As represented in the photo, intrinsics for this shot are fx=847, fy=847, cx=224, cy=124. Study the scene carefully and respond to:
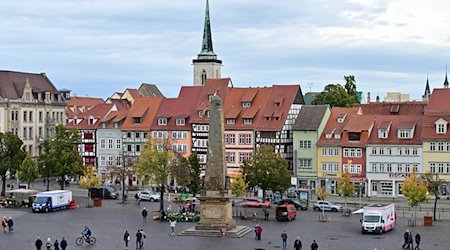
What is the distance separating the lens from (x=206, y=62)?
13512cm

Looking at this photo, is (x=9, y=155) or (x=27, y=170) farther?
(x=9, y=155)

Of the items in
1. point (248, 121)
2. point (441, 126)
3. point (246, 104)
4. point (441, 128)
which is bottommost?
point (441, 128)

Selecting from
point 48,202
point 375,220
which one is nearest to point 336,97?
point 48,202

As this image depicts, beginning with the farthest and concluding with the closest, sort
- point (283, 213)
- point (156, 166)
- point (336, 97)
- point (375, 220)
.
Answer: point (336, 97) < point (156, 166) < point (283, 213) < point (375, 220)

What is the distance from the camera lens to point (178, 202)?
70375 millimetres

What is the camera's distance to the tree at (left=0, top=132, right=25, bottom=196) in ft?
254

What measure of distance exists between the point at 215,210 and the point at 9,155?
33.6m

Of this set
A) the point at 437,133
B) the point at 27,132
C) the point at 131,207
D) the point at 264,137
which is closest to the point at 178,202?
the point at 131,207

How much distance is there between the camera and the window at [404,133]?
7831 cm

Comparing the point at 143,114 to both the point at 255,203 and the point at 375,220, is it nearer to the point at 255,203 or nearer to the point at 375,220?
the point at 255,203

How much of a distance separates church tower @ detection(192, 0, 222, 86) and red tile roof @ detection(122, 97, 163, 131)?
37414 millimetres

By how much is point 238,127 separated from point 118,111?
1921 centimetres

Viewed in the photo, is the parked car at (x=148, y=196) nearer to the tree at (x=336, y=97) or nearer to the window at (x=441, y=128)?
the window at (x=441, y=128)

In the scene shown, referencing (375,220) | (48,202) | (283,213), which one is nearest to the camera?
(375,220)
